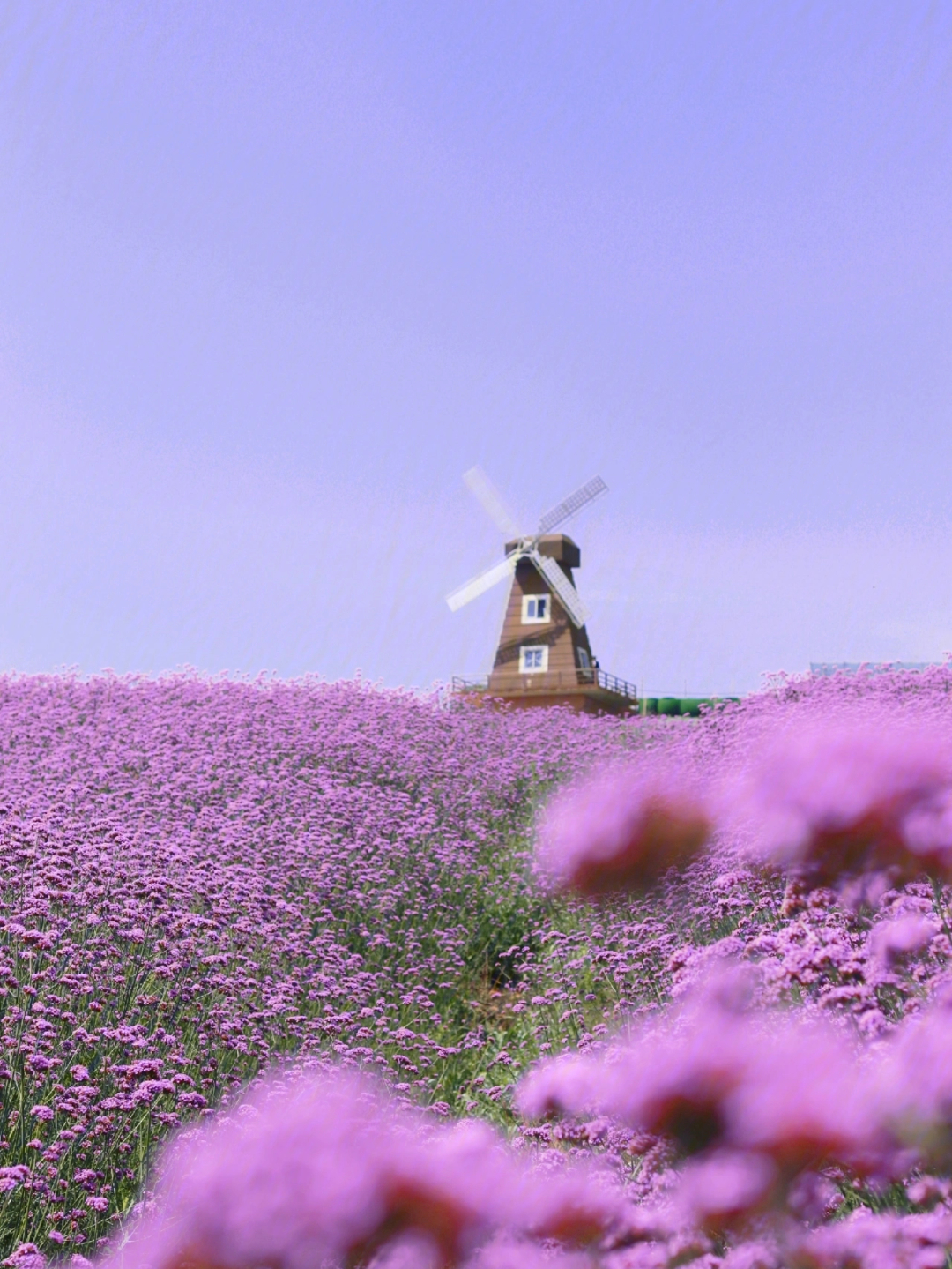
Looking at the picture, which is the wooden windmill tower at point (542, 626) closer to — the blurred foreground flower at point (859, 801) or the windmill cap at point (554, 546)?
the windmill cap at point (554, 546)

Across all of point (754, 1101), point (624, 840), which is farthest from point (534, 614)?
point (754, 1101)

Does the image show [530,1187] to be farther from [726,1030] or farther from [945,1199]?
[945,1199]

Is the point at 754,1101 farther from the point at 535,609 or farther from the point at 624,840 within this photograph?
the point at 535,609

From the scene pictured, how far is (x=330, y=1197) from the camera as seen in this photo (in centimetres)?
83

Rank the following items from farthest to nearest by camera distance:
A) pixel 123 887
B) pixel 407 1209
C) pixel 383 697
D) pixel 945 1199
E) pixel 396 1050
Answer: pixel 383 697 < pixel 396 1050 < pixel 123 887 < pixel 945 1199 < pixel 407 1209

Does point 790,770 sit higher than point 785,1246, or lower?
higher

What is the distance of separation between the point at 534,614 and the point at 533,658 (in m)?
1.36

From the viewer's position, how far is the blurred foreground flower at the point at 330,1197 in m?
0.83

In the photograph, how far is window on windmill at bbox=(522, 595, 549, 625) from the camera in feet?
115

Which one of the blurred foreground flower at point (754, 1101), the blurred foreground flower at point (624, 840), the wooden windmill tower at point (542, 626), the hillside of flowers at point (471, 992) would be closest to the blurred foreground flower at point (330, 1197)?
the hillside of flowers at point (471, 992)

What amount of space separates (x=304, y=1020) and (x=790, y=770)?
4.72 metres

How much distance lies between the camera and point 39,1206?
3.68 meters

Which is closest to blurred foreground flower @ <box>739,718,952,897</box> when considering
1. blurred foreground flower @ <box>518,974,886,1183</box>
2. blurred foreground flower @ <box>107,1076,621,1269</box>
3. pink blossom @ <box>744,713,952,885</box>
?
pink blossom @ <box>744,713,952,885</box>

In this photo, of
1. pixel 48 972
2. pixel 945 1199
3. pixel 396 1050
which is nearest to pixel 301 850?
pixel 396 1050
